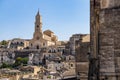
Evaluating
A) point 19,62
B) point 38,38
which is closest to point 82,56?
point 19,62

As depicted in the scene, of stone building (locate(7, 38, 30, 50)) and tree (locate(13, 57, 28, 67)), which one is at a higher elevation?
stone building (locate(7, 38, 30, 50))

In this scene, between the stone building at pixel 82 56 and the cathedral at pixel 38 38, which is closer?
the stone building at pixel 82 56

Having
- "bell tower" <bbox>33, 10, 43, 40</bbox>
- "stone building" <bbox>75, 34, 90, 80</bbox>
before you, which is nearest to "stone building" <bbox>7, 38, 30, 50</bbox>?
"bell tower" <bbox>33, 10, 43, 40</bbox>

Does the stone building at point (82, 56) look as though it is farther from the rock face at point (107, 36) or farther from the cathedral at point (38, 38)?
the cathedral at point (38, 38)

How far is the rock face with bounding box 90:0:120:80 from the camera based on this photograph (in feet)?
34.9

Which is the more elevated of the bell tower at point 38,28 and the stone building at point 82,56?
the bell tower at point 38,28

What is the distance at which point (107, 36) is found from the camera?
10.8 metres

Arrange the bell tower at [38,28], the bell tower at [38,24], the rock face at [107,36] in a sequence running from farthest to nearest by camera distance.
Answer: the bell tower at [38,24]
the bell tower at [38,28]
the rock face at [107,36]

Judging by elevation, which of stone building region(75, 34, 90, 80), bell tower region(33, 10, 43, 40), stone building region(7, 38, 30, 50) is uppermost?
bell tower region(33, 10, 43, 40)

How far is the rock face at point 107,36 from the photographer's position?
10.6 m

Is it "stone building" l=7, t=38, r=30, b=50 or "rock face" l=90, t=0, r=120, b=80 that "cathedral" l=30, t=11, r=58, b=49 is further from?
"rock face" l=90, t=0, r=120, b=80

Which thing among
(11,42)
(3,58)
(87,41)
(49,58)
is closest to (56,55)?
(49,58)

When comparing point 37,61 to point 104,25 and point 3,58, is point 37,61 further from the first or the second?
point 104,25

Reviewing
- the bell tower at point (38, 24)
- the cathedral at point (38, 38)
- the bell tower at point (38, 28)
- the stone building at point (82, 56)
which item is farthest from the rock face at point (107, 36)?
the bell tower at point (38, 24)
